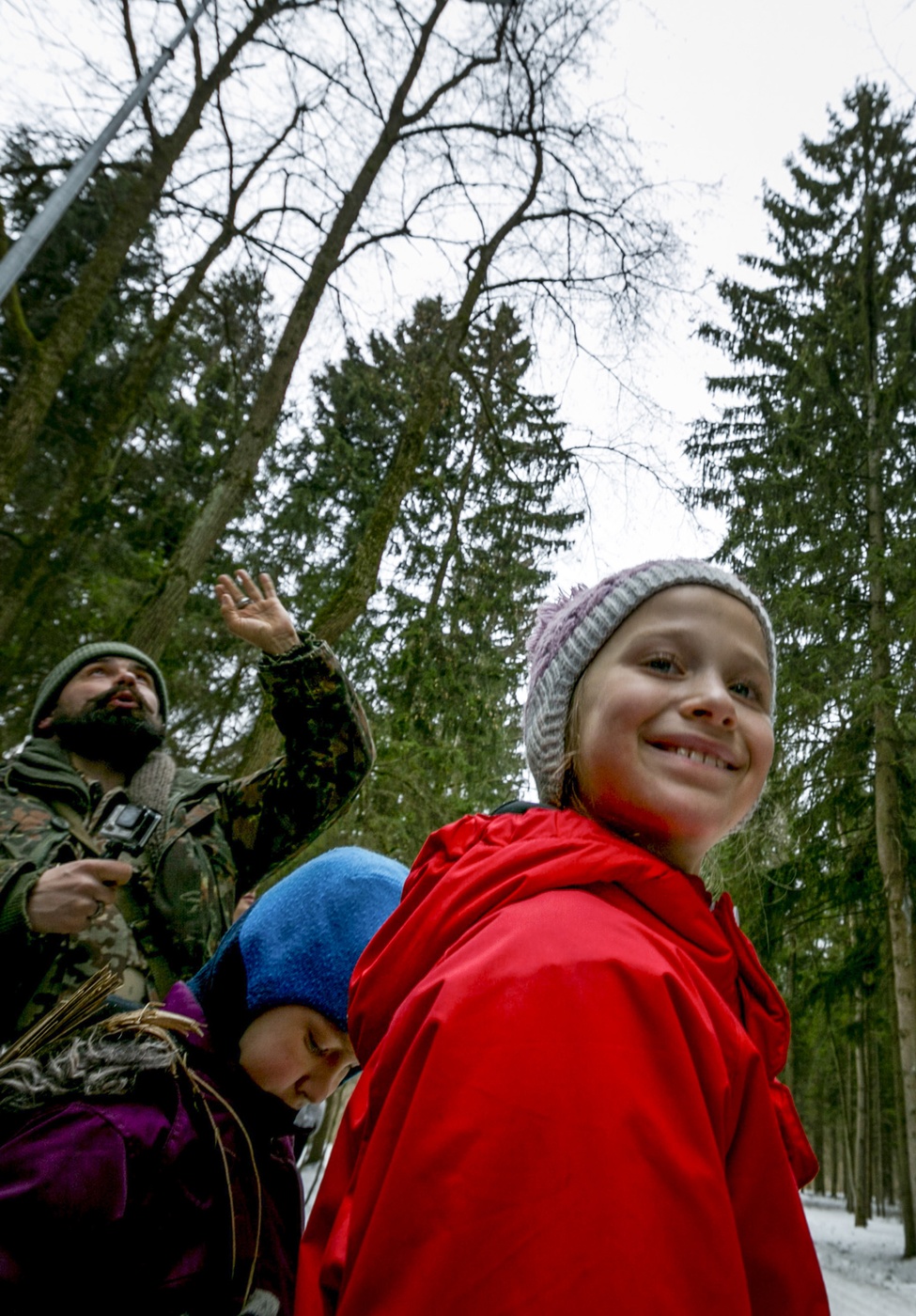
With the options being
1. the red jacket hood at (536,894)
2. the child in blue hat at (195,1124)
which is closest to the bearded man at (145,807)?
the child in blue hat at (195,1124)

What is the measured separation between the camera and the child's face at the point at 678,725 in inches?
46.3

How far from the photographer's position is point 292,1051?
161 cm

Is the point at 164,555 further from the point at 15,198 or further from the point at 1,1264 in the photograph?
the point at 1,1264

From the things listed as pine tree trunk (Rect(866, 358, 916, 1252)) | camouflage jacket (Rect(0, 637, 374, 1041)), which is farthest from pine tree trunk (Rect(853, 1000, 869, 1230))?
camouflage jacket (Rect(0, 637, 374, 1041))

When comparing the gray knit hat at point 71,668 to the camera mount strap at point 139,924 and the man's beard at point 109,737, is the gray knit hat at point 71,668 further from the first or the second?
the camera mount strap at point 139,924

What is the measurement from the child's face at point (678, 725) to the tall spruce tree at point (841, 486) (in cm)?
843

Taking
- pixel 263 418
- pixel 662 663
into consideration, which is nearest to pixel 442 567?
pixel 263 418

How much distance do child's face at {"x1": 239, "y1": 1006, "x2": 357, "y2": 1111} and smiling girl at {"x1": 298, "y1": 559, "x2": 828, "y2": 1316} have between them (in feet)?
2.02

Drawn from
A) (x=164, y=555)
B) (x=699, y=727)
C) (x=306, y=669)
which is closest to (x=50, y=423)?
(x=164, y=555)

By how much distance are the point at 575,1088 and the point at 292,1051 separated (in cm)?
115

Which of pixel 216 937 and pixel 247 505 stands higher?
pixel 247 505

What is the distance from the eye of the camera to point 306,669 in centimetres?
283

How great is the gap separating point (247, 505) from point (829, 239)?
10607 mm

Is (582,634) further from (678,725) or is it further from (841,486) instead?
(841,486)
